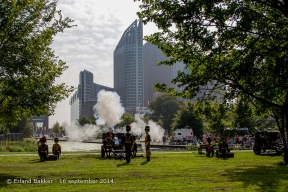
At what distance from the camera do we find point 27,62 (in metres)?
16.2

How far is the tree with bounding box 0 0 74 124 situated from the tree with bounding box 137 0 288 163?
5725 mm

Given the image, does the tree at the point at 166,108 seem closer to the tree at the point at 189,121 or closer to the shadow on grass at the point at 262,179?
the tree at the point at 189,121

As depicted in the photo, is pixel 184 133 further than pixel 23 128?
No

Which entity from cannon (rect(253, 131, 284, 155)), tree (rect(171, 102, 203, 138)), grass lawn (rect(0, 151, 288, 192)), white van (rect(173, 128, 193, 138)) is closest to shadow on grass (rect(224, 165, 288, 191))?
grass lawn (rect(0, 151, 288, 192))

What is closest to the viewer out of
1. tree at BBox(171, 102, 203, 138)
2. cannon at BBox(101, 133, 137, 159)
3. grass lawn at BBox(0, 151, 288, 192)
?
grass lawn at BBox(0, 151, 288, 192)

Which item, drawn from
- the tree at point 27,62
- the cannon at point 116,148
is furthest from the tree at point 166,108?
the tree at point 27,62

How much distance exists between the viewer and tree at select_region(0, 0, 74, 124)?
15992 mm

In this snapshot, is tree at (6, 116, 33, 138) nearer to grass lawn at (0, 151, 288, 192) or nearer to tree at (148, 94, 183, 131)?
tree at (148, 94, 183, 131)

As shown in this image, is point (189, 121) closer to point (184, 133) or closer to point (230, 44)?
point (184, 133)

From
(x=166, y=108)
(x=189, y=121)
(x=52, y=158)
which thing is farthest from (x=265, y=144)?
(x=166, y=108)

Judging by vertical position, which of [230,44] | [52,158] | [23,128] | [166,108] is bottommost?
[52,158]

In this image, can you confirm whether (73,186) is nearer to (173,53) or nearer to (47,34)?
(173,53)

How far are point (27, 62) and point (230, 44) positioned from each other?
363 inches

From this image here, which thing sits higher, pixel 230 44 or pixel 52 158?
pixel 230 44
